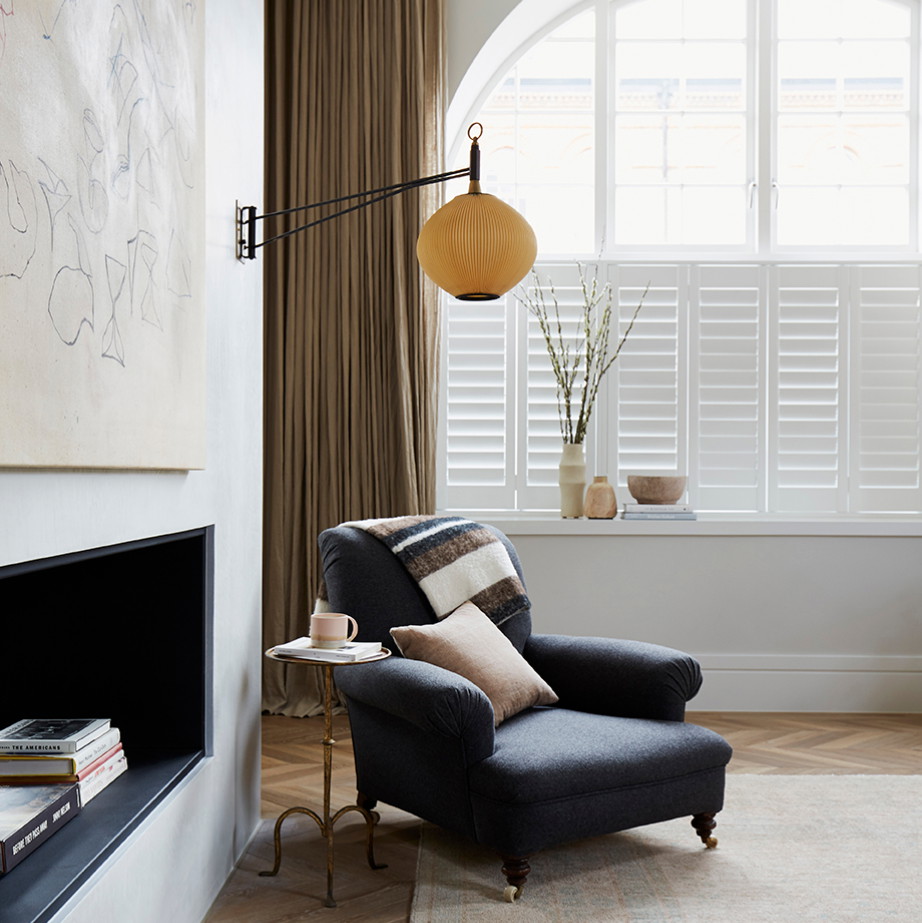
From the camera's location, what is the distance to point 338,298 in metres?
4.17

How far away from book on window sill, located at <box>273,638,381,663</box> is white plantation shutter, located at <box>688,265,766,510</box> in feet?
8.00

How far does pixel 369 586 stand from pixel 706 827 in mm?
1117

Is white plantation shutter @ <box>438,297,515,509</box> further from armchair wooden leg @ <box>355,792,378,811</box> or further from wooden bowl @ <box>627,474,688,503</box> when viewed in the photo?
armchair wooden leg @ <box>355,792,378,811</box>

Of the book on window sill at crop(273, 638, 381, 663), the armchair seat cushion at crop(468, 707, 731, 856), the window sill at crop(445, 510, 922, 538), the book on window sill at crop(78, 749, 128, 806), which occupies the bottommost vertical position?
the armchair seat cushion at crop(468, 707, 731, 856)

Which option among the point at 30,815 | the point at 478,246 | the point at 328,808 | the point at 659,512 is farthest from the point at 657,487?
the point at 30,815

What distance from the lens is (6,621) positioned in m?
2.29

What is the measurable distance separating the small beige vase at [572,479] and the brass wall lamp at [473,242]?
1.65m

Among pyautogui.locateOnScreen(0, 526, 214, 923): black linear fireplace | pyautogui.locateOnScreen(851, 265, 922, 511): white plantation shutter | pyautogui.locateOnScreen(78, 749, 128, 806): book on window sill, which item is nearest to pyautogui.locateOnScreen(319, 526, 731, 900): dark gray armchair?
pyautogui.locateOnScreen(0, 526, 214, 923): black linear fireplace

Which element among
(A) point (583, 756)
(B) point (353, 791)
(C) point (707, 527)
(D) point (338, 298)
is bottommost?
(B) point (353, 791)

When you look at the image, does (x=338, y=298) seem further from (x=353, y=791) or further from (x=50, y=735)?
(x=50, y=735)

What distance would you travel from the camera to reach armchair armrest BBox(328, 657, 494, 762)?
7.54ft

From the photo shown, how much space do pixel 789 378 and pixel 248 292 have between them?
9.00 ft

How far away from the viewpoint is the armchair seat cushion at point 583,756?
2283mm

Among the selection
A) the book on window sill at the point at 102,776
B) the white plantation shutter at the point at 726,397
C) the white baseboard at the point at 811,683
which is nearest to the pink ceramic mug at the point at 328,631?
the book on window sill at the point at 102,776
